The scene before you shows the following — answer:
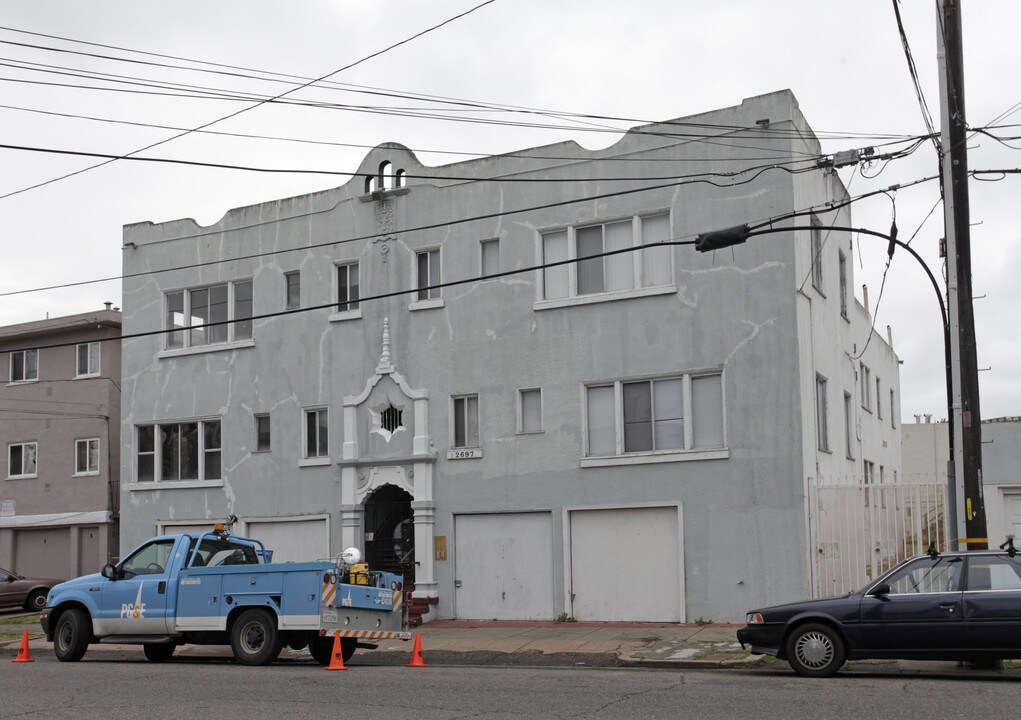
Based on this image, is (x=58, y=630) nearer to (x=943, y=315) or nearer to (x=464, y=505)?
(x=464, y=505)

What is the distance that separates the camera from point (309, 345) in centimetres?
2538

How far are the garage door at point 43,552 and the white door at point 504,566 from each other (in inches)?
612

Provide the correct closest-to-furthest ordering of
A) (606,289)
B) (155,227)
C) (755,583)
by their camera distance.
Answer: (755,583) < (606,289) < (155,227)

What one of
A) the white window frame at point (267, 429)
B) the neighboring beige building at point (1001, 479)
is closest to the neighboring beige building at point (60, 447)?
the white window frame at point (267, 429)

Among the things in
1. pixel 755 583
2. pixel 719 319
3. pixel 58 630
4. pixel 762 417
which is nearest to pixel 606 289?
pixel 719 319

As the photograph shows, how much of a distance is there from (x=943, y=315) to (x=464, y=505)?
10.4 metres

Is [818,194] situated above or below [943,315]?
above

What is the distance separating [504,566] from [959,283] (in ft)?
35.4

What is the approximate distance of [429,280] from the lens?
24469mm

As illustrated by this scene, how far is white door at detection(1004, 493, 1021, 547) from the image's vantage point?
2714 cm

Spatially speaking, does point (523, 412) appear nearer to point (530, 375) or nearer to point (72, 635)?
point (530, 375)

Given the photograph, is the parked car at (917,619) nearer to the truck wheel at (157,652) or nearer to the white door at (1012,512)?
the truck wheel at (157,652)

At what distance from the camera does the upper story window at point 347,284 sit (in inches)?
993

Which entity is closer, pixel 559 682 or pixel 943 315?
pixel 559 682
